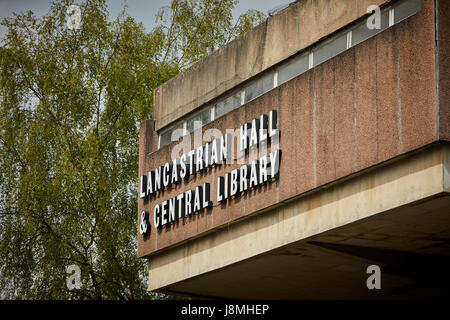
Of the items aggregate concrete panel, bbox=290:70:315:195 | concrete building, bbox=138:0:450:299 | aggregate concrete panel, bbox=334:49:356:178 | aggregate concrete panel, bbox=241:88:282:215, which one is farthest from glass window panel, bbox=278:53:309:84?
aggregate concrete panel, bbox=334:49:356:178

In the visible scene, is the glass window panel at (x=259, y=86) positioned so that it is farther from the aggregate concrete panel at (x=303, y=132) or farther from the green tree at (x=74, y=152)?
the green tree at (x=74, y=152)

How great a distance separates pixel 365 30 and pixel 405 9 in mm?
1161

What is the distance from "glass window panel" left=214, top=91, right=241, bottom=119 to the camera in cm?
2155

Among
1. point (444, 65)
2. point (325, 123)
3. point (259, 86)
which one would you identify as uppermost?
point (259, 86)

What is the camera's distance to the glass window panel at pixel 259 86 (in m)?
20.5

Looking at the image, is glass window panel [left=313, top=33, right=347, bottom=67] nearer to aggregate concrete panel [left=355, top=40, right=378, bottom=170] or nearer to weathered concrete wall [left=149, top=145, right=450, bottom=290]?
aggregate concrete panel [left=355, top=40, right=378, bottom=170]

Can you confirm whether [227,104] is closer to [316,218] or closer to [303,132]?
[303,132]

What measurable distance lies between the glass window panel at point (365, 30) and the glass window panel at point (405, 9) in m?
0.25

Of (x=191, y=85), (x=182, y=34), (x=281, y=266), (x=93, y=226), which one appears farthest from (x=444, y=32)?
(x=182, y=34)

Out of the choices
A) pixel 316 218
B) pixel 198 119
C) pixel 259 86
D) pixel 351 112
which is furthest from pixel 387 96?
pixel 198 119

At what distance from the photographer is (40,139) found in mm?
29562

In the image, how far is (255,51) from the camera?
2089 centimetres

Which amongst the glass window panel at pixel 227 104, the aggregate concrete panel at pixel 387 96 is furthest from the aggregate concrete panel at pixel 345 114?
the glass window panel at pixel 227 104

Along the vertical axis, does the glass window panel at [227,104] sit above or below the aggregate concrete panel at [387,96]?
above
